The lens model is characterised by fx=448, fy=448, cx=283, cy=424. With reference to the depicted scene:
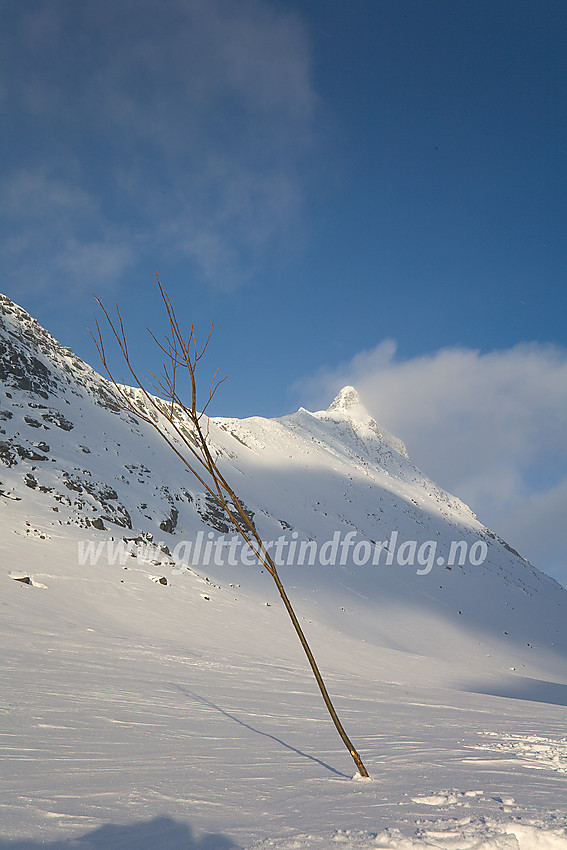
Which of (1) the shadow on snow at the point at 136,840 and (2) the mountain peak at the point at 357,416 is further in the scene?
(2) the mountain peak at the point at 357,416

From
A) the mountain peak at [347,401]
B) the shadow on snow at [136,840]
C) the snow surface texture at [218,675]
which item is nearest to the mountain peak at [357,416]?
the mountain peak at [347,401]

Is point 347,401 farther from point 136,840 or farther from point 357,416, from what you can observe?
point 136,840

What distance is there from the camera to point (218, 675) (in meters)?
7.38

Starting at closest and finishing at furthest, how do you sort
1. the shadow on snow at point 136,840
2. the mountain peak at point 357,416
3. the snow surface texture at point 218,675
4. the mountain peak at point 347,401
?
the shadow on snow at point 136,840 → the snow surface texture at point 218,675 → the mountain peak at point 357,416 → the mountain peak at point 347,401

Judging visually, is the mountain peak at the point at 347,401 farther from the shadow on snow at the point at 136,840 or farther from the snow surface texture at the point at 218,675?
the shadow on snow at the point at 136,840

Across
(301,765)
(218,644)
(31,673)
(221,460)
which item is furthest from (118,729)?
(221,460)

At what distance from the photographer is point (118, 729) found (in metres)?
3.59

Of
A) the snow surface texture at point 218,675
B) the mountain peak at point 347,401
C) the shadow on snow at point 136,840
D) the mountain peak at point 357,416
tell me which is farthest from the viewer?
the mountain peak at point 347,401

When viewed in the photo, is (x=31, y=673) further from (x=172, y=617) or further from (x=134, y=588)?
(x=134, y=588)

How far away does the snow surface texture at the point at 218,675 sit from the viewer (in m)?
1.97

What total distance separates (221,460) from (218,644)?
26.3 m

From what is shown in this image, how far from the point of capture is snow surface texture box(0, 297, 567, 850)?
1.97m

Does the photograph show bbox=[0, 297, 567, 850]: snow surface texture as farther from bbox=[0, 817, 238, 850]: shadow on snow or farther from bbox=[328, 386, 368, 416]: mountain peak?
bbox=[328, 386, 368, 416]: mountain peak

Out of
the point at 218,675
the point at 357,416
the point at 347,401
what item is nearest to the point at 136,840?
the point at 218,675
